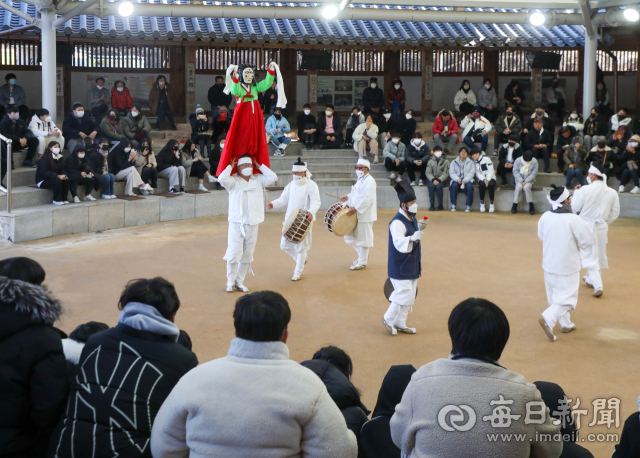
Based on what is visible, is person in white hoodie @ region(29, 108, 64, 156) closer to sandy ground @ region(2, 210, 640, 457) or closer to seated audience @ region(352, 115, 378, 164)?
sandy ground @ region(2, 210, 640, 457)

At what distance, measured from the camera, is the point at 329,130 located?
58.4 feet

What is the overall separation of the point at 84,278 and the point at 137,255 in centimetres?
156

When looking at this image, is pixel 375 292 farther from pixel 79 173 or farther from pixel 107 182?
pixel 107 182

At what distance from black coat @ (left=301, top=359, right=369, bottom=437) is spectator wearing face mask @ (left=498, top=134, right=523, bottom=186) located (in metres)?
13.3

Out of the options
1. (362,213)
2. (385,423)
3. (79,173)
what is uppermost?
(79,173)

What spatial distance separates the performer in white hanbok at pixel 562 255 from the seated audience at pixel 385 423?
13.0ft

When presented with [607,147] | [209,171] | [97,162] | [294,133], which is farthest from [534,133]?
[97,162]

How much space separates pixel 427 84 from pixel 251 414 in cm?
1901

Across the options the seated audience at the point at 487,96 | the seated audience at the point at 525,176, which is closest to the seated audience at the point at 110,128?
the seated audience at the point at 525,176

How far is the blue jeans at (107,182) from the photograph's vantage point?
43.6ft

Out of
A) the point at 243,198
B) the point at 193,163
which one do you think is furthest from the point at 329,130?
the point at 243,198

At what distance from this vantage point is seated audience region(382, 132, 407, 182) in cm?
1628

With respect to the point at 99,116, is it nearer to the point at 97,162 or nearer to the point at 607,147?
the point at 97,162

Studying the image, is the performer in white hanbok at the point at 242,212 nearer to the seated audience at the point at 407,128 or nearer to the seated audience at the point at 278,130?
the seated audience at the point at 278,130
